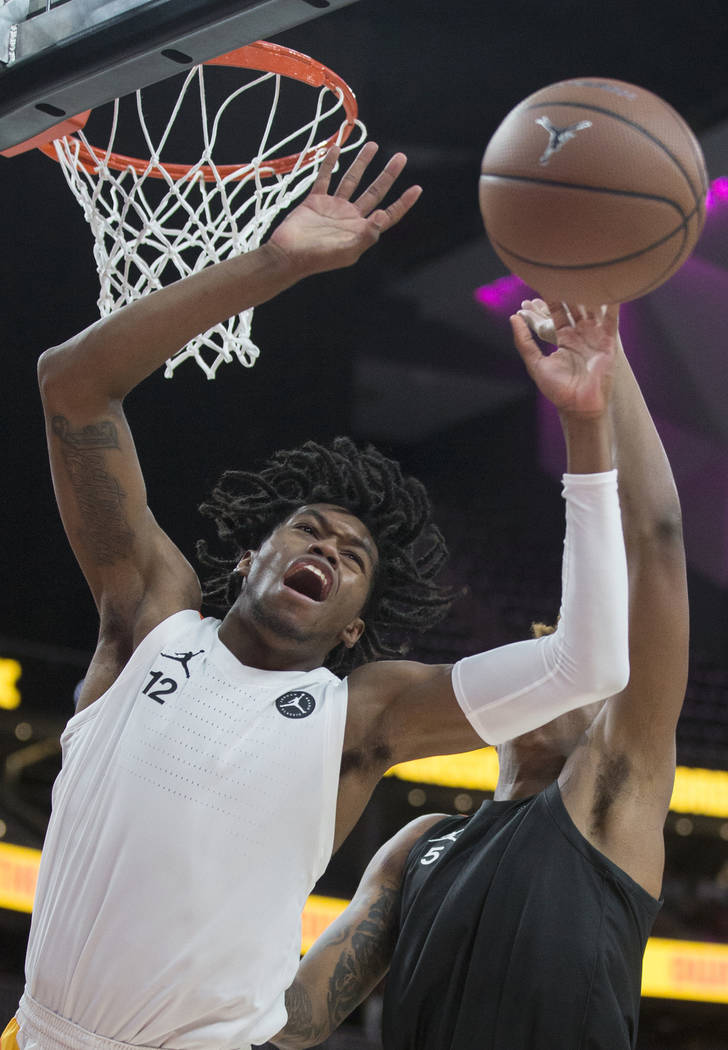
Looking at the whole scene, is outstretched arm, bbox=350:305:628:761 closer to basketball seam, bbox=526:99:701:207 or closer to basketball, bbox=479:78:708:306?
basketball, bbox=479:78:708:306

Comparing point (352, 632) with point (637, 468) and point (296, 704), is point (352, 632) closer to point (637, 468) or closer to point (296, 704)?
point (296, 704)

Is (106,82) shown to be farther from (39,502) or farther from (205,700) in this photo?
(39,502)

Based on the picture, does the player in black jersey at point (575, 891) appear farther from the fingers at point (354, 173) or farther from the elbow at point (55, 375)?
the elbow at point (55, 375)

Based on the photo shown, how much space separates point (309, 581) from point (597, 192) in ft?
3.21

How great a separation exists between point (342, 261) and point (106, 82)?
0.73 meters

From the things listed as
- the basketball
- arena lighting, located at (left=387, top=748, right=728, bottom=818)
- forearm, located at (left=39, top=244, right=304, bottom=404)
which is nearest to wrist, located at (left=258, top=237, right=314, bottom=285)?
forearm, located at (left=39, top=244, right=304, bottom=404)

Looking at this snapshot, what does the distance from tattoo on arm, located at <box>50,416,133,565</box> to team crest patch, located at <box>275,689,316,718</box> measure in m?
0.46

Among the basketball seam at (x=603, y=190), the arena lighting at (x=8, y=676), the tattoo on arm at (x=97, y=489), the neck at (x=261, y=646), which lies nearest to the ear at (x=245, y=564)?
the neck at (x=261, y=646)

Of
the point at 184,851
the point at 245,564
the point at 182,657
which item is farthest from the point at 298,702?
the point at 245,564

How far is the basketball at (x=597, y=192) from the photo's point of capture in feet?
7.14

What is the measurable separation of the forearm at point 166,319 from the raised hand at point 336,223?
35 mm

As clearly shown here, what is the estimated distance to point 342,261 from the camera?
Result: 236 centimetres

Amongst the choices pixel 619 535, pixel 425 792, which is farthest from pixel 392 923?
pixel 425 792

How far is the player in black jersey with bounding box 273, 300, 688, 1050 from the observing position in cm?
236
